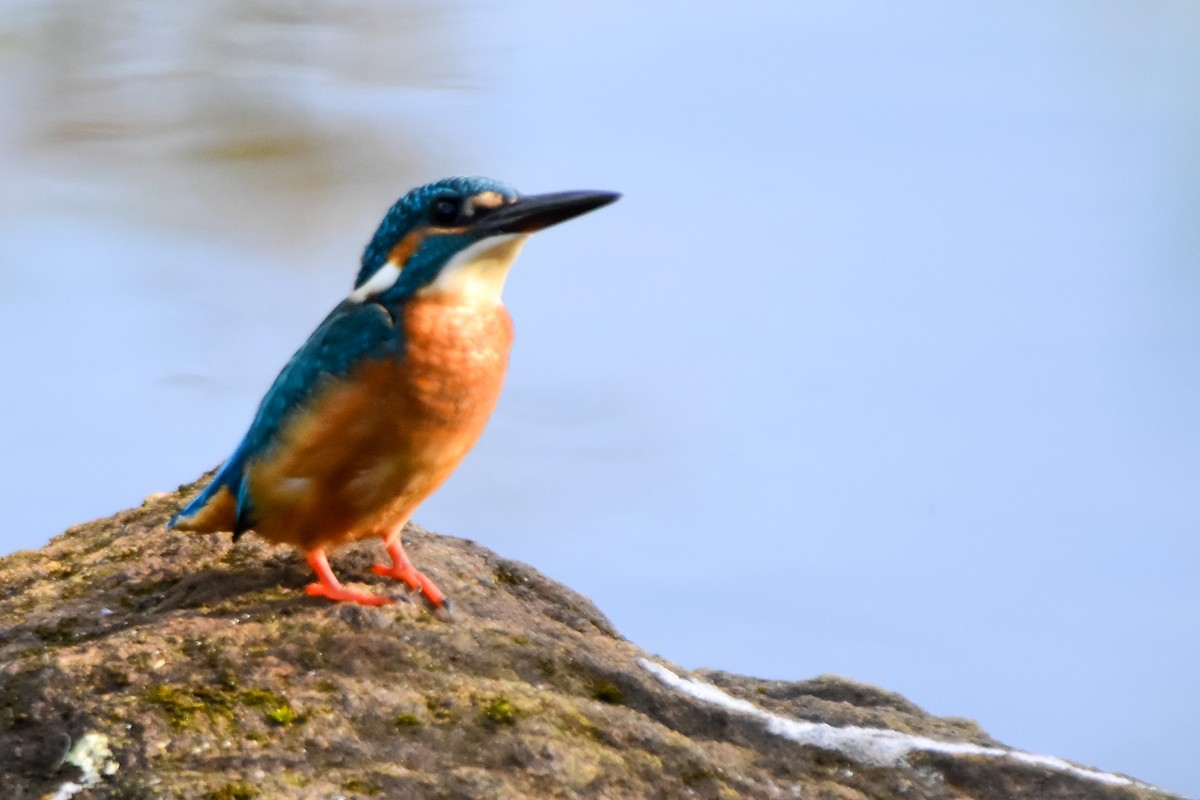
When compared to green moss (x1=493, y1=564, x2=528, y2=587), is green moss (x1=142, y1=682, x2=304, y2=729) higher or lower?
lower

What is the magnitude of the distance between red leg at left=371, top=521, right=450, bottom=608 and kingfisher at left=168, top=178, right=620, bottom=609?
11mm

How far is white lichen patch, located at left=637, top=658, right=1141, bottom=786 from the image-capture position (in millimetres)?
3277

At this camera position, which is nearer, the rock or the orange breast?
the rock

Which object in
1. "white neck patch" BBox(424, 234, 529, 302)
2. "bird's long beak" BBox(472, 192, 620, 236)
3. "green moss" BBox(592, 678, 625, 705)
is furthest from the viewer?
"white neck patch" BBox(424, 234, 529, 302)

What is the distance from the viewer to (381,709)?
2.96 m

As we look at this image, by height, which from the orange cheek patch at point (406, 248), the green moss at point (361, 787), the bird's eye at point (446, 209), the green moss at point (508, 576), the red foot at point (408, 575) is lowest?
the green moss at point (361, 787)

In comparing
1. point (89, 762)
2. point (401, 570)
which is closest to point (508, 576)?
point (401, 570)

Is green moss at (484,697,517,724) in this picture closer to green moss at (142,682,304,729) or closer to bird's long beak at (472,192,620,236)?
green moss at (142,682,304,729)

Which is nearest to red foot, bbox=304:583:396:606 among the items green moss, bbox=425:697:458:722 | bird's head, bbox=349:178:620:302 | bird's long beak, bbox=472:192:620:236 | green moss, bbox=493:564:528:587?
green moss, bbox=425:697:458:722

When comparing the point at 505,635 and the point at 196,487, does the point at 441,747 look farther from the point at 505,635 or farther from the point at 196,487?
the point at 196,487

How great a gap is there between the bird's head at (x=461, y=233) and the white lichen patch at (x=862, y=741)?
1012 mm

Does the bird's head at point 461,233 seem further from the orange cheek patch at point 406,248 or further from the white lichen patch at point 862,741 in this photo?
the white lichen patch at point 862,741

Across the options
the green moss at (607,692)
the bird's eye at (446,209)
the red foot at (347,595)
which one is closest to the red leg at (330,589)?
the red foot at (347,595)

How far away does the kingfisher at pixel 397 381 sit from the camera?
3396 mm
